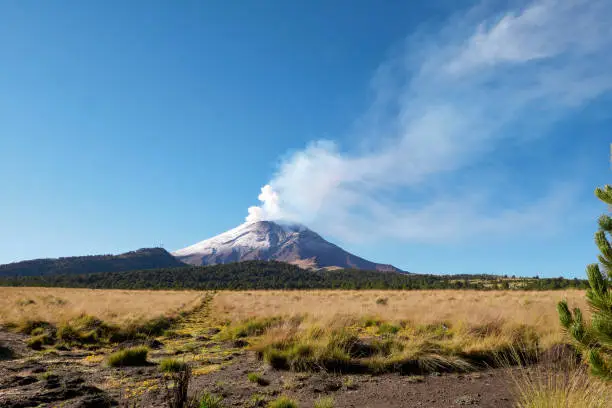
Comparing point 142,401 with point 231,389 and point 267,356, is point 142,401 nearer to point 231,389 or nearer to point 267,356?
point 231,389

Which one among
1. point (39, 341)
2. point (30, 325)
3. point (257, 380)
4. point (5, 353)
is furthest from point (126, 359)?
point (30, 325)

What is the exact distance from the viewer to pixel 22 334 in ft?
42.3

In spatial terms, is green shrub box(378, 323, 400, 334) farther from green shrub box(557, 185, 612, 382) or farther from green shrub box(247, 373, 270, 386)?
green shrub box(557, 185, 612, 382)

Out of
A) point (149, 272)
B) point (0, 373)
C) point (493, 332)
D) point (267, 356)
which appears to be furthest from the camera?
point (149, 272)

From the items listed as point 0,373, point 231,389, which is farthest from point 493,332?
point 0,373

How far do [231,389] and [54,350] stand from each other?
26.1 ft

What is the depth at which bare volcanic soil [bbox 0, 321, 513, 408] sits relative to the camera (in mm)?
5473

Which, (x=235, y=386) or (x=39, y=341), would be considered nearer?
(x=235, y=386)

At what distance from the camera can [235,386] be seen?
20.8ft

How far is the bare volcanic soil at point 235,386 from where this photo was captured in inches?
215

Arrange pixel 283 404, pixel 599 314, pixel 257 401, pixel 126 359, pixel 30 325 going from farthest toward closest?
pixel 30 325 < pixel 126 359 < pixel 257 401 < pixel 283 404 < pixel 599 314

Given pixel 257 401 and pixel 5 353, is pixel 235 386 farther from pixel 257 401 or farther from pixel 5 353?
pixel 5 353

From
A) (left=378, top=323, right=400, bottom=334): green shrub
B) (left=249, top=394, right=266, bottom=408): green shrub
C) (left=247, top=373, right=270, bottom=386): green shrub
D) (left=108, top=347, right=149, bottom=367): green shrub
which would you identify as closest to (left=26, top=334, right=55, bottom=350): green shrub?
(left=108, top=347, right=149, bottom=367): green shrub

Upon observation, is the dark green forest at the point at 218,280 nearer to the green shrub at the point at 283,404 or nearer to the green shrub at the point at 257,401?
the green shrub at the point at 257,401
